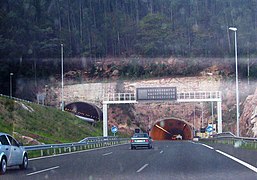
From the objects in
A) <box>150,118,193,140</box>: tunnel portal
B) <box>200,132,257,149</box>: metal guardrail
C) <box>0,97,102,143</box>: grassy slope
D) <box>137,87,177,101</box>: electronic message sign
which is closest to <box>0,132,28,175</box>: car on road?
<box>0,97,102,143</box>: grassy slope

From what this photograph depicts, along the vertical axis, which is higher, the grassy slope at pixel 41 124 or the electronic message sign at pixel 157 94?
the electronic message sign at pixel 157 94

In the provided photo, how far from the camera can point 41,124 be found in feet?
152

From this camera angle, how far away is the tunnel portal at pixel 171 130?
290 feet

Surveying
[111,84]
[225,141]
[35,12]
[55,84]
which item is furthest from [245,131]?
[35,12]

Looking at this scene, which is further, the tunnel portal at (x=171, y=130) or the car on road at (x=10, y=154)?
the tunnel portal at (x=171, y=130)

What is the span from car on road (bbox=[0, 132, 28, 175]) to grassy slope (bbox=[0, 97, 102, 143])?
17972 millimetres

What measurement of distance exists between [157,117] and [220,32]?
68.5ft

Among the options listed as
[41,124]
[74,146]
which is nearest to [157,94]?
[41,124]

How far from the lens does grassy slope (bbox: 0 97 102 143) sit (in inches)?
1571

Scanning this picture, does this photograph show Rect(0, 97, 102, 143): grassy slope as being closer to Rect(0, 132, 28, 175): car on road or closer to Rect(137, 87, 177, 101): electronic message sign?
Rect(137, 87, 177, 101): electronic message sign

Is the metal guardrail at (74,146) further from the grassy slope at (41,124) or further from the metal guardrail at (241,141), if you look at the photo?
→ the metal guardrail at (241,141)

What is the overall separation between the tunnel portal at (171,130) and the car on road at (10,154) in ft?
211

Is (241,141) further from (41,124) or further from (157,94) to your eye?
(157,94)

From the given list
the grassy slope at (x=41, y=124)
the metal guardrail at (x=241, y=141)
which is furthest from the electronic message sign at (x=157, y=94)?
the metal guardrail at (x=241, y=141)
